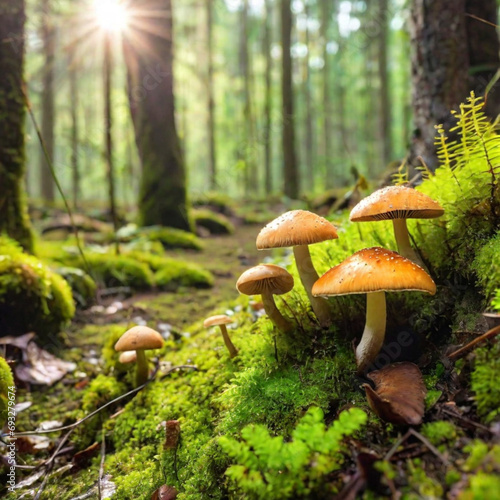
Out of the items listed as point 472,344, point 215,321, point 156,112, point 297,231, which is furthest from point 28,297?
point 156,112

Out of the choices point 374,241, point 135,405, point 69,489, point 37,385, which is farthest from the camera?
point 37,385

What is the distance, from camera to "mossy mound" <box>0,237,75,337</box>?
11.7 ft

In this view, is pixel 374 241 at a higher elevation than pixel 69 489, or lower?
higher

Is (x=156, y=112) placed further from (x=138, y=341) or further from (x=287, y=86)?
(x=138, y=341)

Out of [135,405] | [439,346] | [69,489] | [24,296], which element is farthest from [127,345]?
[439,346]

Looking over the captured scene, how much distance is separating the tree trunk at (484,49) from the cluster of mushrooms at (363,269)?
9.77 feet

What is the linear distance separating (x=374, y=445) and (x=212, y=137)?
22.1 m

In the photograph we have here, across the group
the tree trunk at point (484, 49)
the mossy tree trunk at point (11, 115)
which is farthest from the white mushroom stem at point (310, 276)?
the mossy tree trunk at point (11, 115)

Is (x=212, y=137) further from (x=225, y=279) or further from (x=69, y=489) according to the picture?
(x=69, y=489)

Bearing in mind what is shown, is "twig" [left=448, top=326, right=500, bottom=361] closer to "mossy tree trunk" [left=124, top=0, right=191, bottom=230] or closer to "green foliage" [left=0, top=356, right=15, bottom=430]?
"green foliage" [left=0, top=356, right=15, bottom=430]

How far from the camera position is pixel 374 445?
59.6 inches

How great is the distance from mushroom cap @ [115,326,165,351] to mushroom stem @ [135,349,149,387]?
0.26m

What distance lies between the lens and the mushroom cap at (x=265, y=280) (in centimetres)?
213

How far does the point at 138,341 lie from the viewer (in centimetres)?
265
